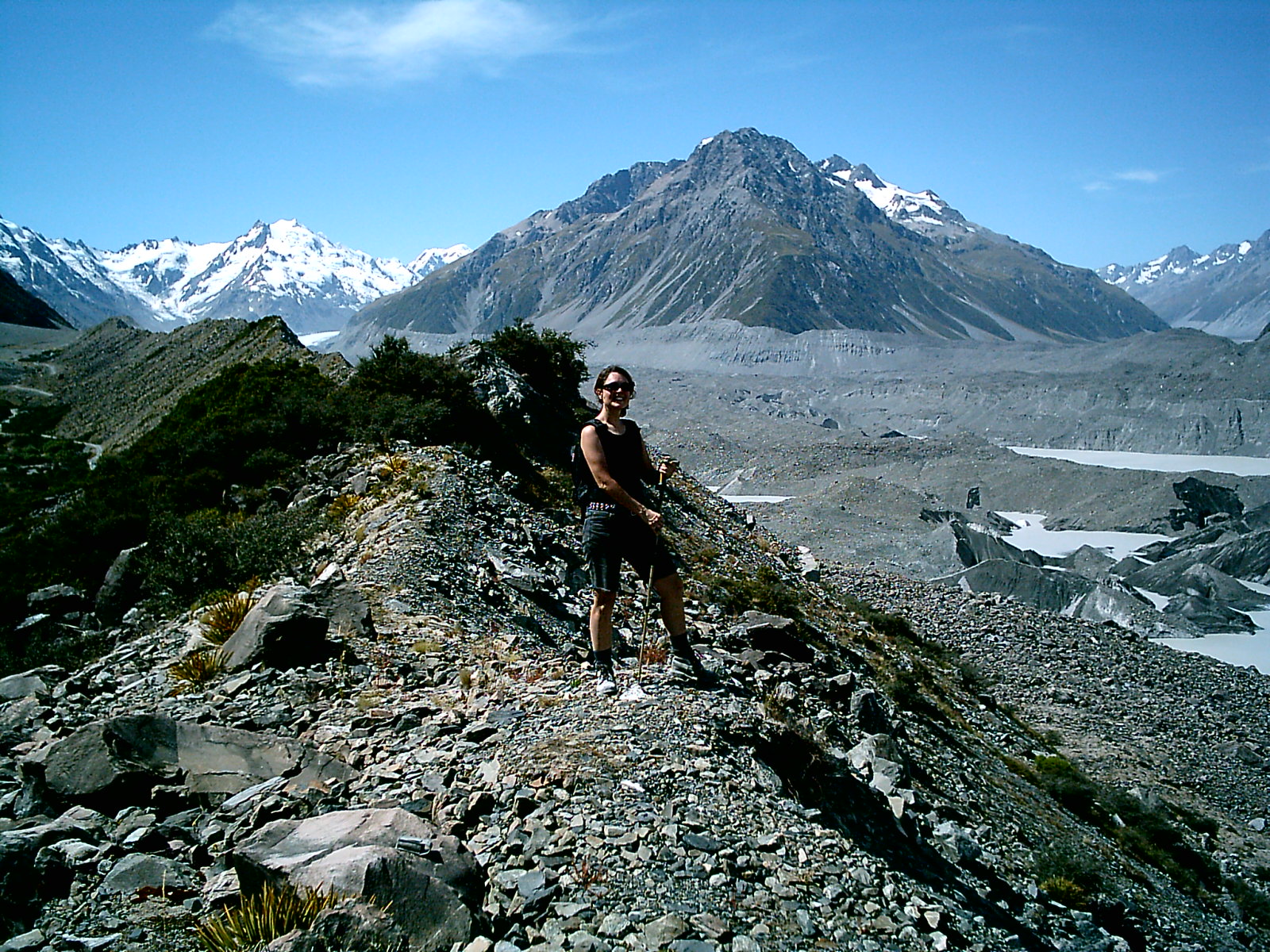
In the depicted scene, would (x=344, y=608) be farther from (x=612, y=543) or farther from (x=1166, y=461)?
(x=1166, y=461)

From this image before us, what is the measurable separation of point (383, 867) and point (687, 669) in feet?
10.3

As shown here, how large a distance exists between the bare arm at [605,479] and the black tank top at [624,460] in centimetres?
4

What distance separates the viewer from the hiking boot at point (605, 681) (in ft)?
17.7

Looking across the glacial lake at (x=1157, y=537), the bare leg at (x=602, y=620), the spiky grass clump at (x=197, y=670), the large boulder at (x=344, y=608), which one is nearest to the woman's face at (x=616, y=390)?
the bare leg at (x=602, y=620)

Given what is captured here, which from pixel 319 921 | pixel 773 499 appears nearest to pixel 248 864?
pixel 319 921

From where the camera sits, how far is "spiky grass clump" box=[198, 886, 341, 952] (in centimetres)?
323

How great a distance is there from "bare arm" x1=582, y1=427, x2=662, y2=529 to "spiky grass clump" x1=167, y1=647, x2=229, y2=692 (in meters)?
3.31

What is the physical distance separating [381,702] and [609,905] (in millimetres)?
2682

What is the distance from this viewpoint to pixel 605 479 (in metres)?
5.62

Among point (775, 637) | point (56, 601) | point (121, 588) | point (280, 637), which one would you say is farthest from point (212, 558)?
point (775, 637)

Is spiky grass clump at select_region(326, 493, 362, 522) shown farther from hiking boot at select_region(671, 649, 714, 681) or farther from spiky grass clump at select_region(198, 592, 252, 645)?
hiking boot at select_region(671, 649, 714, 681)

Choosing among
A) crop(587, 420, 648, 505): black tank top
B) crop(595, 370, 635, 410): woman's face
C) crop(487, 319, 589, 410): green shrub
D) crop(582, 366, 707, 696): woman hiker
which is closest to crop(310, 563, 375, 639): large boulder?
crop(582, 366, 707, 696): woman hiker

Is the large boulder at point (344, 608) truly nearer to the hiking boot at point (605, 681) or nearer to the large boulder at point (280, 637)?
the large boulder at point (280, 637)

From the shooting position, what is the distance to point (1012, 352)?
127750 mm
